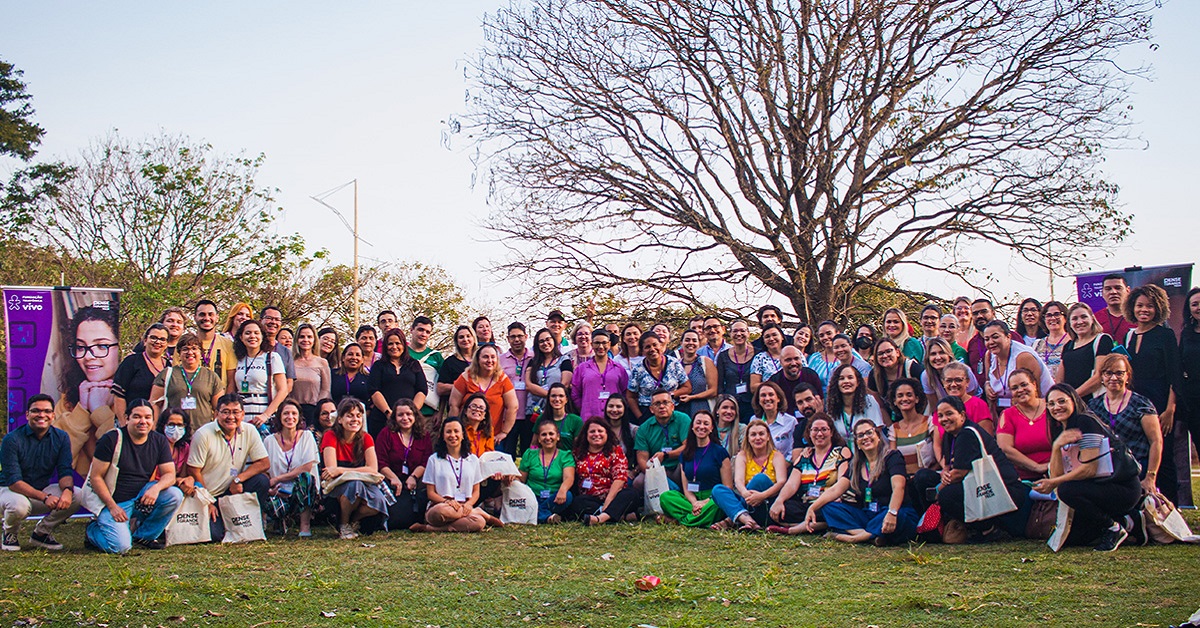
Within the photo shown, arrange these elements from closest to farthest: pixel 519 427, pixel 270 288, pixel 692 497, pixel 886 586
→ pixel 886 586, pixel 692 497, pixel 519 427, pixel 270 288

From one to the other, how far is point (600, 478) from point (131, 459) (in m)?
3.62

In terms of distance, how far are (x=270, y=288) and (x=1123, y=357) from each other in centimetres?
1988

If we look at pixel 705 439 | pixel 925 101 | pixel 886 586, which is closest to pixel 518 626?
pixel 886 586

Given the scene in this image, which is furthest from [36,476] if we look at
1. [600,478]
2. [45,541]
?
[600,478]

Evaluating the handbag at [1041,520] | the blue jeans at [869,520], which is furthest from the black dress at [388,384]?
the handbag at [1041,520]

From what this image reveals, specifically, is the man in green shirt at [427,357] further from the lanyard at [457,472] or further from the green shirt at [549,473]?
the green shirt at [549,473]

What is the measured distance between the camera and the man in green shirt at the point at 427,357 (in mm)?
9047

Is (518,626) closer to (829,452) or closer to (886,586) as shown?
(886,586)

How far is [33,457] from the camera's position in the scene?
24.3 feet

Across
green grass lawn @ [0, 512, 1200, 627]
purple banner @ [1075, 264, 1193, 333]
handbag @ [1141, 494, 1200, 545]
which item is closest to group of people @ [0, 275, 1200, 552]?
handbag @ [1141, 494, 1200, 545]

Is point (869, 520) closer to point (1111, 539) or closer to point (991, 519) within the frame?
point (991, 519)

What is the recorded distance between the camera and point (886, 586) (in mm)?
5359

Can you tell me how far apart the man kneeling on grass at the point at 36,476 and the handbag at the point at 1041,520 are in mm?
6672

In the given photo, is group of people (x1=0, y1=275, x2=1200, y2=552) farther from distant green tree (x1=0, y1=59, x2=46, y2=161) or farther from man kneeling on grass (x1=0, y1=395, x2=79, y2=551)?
distant green tree (x1=0, y1=59, x2=46, y2=161)
